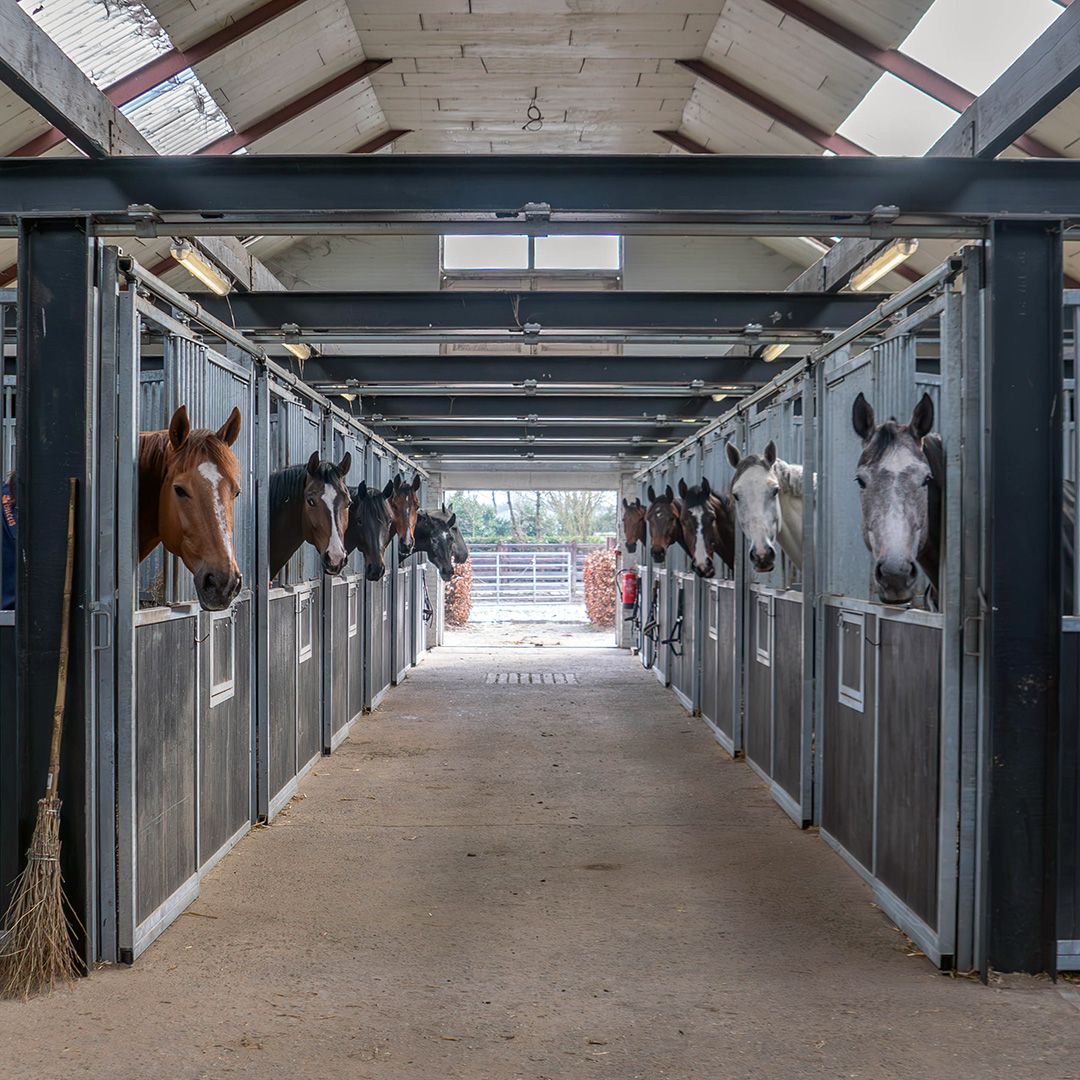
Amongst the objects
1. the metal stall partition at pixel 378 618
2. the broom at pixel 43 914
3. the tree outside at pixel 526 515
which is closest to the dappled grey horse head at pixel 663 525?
the metal stall partition at pixel 378 618

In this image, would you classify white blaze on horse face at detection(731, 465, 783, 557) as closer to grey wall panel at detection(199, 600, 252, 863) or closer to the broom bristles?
grey wall panel at detection(199, 600, 252, 863)

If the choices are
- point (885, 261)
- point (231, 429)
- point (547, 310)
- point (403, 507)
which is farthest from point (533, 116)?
point (231, 429)

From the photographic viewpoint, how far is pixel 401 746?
264 inches

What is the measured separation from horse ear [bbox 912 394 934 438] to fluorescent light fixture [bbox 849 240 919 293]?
113cm

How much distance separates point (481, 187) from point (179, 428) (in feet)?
4.63

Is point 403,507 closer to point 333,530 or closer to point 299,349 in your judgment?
point 299,349

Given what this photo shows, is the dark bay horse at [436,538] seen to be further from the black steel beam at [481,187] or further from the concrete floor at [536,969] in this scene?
the black steel beam at [481,187]

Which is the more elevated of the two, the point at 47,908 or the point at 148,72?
the point at 148,72

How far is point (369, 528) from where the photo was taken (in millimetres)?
6875

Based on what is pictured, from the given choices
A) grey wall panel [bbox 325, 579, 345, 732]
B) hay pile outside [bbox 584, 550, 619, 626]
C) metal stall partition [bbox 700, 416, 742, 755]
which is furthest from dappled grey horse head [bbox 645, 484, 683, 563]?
hay pile outside [bbox 584, 550, 619, 626]

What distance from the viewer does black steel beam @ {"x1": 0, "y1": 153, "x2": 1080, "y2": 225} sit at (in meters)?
3.31

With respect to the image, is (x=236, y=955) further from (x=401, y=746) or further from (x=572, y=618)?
(x=572, y=618)

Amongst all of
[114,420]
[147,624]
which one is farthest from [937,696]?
[114,420]

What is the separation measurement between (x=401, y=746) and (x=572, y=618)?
1263 cm
